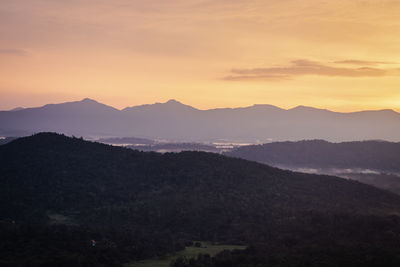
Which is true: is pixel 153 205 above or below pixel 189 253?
above

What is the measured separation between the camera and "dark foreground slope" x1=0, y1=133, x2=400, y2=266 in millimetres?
63000

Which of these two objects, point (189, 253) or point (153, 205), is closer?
point (189, 253)

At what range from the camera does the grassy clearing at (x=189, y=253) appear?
2351 inches

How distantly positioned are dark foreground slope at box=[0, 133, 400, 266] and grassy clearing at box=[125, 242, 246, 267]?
2064mm

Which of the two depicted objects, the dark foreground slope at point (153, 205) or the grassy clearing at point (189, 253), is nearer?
the grassy clearing at point (189, 253)

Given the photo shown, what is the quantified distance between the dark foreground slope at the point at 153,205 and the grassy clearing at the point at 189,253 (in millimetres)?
2064

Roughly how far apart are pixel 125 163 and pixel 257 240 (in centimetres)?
5723

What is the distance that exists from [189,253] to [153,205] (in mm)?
27102

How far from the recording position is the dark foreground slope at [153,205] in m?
63.0

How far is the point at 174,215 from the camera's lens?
85.7 meters

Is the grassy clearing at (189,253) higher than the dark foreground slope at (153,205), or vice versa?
the dark foreground slope at (153,205)

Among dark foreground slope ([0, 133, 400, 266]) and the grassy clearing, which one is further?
dark foreground slope ([0, 133, 400, 266])

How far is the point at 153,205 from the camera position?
92.1 meters

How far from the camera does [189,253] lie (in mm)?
66188
